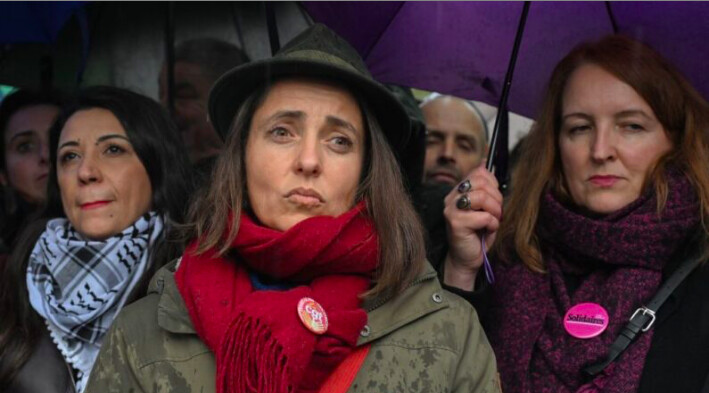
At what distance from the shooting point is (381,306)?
8.56 ft

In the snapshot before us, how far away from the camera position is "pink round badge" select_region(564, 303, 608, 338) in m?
2.94

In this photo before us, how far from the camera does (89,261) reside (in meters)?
3.28

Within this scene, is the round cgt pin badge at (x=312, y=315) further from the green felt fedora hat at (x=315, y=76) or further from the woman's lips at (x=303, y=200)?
the green felt fedora hat at (x=315, y=76)

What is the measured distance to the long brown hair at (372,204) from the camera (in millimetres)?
2643

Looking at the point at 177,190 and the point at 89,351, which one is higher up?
the point at 177,190

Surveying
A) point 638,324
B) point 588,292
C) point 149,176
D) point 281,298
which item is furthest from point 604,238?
point 149,176

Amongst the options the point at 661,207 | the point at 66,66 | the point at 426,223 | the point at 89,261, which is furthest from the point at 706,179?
the point at 66,66

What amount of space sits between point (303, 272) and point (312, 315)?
220 mm

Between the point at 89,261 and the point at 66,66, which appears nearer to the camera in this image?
the point at 89,261

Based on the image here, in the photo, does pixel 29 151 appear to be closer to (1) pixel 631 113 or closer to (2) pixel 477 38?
(2) pixel 477 38

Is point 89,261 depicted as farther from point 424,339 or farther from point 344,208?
point 424,339

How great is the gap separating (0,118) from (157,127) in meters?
1.32

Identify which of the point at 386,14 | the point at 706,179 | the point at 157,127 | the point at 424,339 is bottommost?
the point at 424,339

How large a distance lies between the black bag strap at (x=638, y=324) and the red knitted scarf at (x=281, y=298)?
2.60ft
